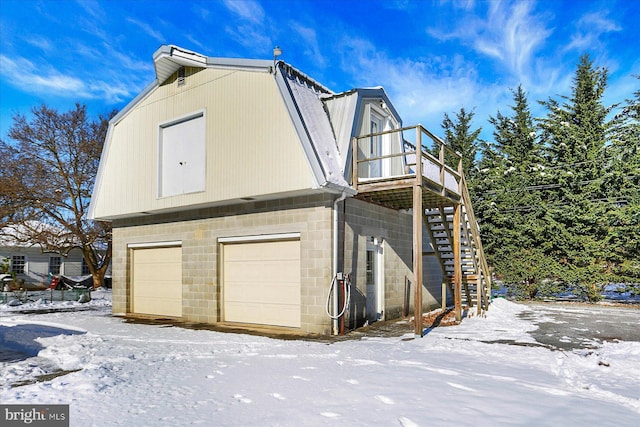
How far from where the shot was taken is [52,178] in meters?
23.8

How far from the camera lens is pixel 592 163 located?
59.0 ft

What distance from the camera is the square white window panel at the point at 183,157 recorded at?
39.4ft

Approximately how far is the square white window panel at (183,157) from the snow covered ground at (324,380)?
173 inches

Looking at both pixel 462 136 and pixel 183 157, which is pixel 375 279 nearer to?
pixel 183 157

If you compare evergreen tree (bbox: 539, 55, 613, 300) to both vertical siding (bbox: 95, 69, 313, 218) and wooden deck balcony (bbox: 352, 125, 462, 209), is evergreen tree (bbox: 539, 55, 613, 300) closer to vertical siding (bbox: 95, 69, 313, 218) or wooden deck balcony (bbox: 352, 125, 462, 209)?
wooden deck balcony (bbox: 352, 125, 462, 209)

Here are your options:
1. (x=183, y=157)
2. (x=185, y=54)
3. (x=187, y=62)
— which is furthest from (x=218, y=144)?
(x=185, y=54)

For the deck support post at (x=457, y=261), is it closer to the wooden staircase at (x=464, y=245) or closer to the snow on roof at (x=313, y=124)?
the wooden staircase at (x=464, y=245)

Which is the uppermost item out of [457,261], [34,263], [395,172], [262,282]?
[395,172]

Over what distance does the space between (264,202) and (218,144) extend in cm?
198

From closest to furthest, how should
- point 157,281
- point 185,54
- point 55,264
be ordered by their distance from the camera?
point 185,54 → point 157,281 → point 55,264

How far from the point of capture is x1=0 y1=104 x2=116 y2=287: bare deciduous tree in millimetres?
23078

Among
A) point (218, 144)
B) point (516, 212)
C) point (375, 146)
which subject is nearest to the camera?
point (218, 144)

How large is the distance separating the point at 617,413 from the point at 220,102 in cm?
1020

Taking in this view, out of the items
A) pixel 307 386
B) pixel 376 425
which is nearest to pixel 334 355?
pixel 307 386
